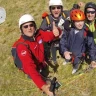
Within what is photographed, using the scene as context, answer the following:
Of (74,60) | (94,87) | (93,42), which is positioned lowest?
(94,87)

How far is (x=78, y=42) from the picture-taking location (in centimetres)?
909

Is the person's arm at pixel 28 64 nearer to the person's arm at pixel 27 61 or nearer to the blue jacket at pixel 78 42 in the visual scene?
the person's arm at pixel 27 61

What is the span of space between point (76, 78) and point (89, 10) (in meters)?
2.70

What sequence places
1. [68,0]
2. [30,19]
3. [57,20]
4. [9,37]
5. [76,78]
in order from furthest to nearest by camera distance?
[68,0], [9,37], [57,20], [76,78], [30,19]

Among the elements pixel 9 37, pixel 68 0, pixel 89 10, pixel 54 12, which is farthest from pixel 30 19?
pixel 68 0

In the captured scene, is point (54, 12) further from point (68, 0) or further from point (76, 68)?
point (68, 0)

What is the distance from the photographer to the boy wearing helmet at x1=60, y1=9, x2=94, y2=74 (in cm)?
883

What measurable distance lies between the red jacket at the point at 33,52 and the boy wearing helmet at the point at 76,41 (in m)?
0.63

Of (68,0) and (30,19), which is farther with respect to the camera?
(68,0)

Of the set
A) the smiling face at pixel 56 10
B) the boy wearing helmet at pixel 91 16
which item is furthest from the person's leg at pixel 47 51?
the boy wearing helmet at pixel 91 16

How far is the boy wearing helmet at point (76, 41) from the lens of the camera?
8.83m

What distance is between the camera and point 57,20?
1007cm

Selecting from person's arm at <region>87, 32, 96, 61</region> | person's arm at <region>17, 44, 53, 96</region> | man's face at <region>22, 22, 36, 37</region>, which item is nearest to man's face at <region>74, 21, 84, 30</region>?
person's arm at <region>87, 32, 96, 61</region>

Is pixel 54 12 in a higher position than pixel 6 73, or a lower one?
higher
